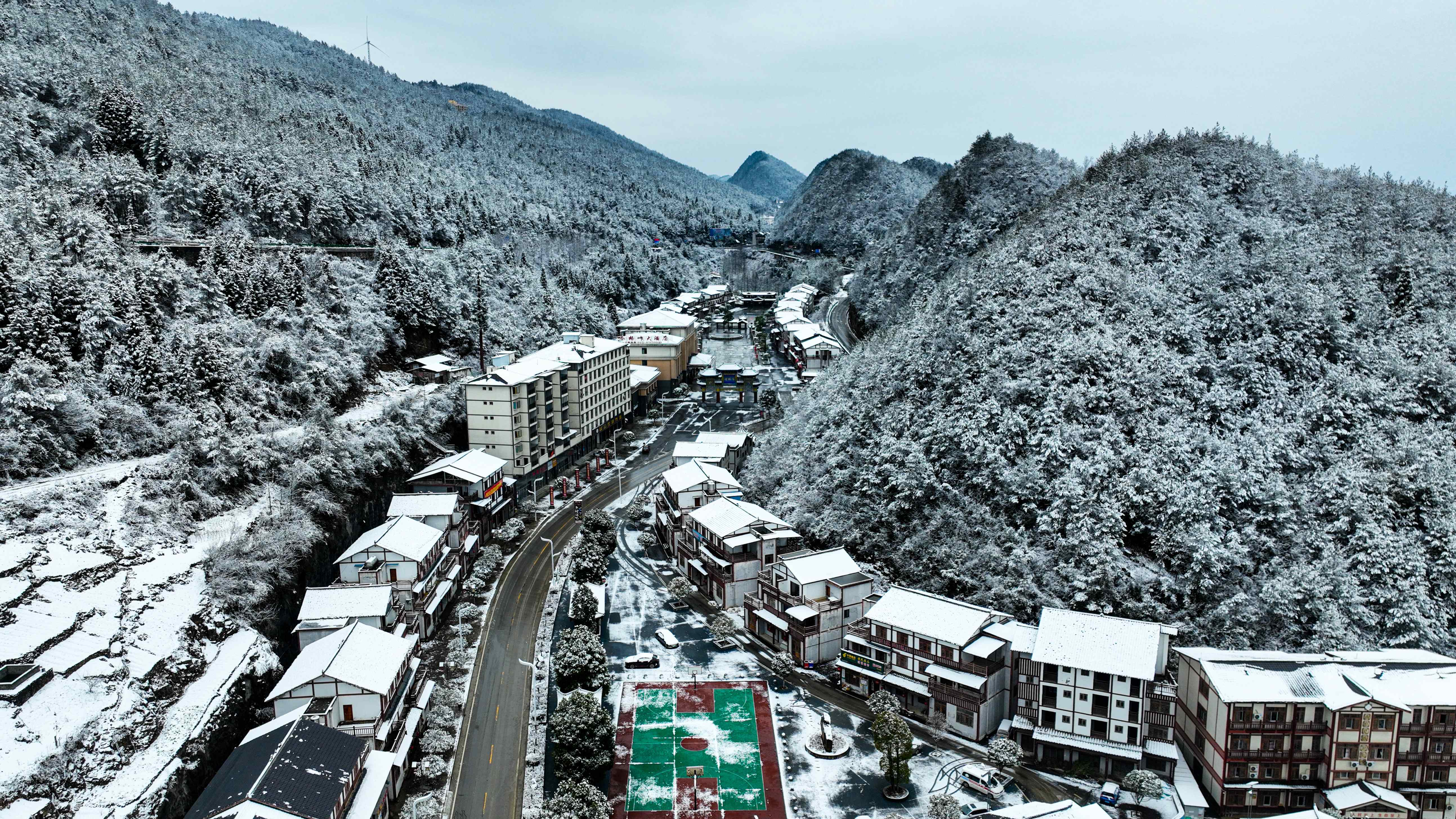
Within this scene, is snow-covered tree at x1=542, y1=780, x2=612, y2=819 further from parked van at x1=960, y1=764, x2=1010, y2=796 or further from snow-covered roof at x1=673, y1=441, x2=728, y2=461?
snow-covered roof at x1=673, y1=441, x2=728, y2=461

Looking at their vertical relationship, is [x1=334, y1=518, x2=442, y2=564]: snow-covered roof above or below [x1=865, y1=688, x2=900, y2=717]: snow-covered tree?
above

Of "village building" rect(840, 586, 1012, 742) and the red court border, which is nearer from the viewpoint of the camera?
the red court border

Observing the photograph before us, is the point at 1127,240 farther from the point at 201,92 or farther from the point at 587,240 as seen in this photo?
the point at 201,92

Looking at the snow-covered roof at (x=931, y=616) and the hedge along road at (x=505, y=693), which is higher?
the snow-covered roof at (x=931, y=616)

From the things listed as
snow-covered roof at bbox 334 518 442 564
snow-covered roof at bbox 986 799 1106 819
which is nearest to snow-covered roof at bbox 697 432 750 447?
snow-covered roof at bbox 334 518 442 564

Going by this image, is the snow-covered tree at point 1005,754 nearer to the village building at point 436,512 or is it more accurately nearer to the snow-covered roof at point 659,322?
the village building at point 436,512

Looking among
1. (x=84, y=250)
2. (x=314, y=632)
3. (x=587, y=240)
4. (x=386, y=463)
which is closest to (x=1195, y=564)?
(x=314, y=632)

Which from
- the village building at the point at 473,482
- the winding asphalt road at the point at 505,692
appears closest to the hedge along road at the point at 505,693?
the winding asphalt road at the point at 505,692
